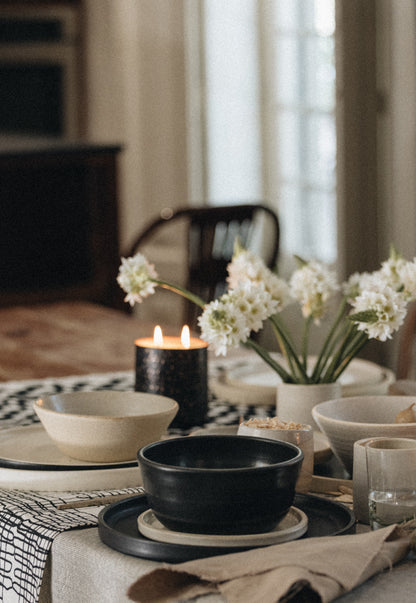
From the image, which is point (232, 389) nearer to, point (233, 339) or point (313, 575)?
point (233, 339)

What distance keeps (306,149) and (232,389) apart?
2.69m

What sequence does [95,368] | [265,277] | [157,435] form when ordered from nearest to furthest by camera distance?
1. [157,435]
2. [265,277]
3. [95,368]

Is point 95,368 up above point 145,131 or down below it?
below

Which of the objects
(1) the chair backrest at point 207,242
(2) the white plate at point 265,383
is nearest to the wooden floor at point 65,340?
(2) the white plate at point 265,383

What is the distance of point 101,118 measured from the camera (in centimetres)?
509

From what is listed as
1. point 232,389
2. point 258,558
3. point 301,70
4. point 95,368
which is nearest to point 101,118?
point 301,70

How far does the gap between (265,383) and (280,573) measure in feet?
2.68

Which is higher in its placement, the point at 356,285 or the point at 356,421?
the point at 356,285

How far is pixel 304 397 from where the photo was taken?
1.12 m

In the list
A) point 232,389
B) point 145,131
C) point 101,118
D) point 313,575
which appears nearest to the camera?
point 313,575

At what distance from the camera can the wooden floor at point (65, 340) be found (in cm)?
171

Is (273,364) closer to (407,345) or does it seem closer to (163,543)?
(163,543)

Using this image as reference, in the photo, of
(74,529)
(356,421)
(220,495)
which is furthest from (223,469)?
(356,421)

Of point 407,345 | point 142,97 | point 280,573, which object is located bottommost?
point 407,345
